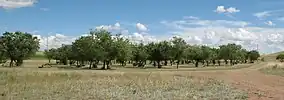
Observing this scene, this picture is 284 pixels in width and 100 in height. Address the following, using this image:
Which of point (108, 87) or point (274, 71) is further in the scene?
point (274, 71)

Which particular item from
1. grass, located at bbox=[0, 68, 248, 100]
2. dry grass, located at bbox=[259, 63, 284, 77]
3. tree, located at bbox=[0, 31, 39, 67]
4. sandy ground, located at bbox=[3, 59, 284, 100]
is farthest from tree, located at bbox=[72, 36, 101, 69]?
grass, located at bbox=[0, 68, 248, 100]

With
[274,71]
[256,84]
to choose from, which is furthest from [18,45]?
[256,84]

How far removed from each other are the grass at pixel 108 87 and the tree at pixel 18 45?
157 ft

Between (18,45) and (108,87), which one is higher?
(18,45)

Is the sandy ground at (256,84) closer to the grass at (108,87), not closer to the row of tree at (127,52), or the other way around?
the grass at (108,87)

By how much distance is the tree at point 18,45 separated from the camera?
9581cm

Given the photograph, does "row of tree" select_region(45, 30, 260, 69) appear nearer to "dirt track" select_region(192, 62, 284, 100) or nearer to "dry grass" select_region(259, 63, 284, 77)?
"dry grass" select_region(259, 63, 284, 77)

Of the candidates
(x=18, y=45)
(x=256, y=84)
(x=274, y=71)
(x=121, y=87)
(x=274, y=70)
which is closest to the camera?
(x=121, y=87)

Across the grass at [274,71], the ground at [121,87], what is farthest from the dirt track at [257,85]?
the grass at [274,71]

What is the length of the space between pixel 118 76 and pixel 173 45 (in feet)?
265

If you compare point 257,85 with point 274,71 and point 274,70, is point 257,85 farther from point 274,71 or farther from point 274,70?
point 274,70

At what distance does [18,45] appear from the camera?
3802 inches

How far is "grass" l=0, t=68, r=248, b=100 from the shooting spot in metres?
33.0

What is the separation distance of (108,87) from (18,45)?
61232 millimetres
